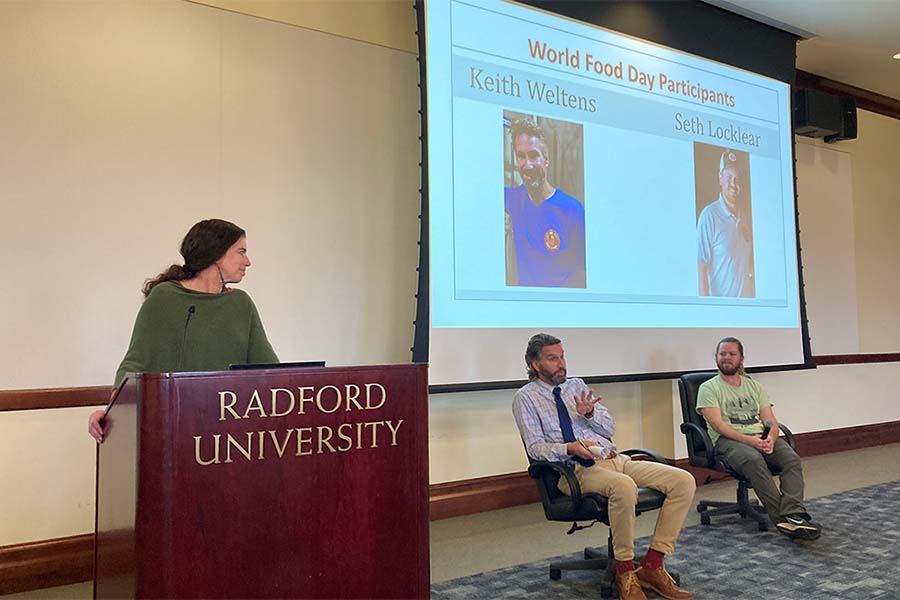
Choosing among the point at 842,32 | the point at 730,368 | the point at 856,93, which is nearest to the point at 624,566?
the point at 730,368

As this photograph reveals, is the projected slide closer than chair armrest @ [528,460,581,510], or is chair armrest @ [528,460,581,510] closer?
chair armrest @ [528,460,581,510]

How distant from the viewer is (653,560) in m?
2.94

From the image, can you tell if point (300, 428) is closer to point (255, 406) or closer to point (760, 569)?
point (255, 406)

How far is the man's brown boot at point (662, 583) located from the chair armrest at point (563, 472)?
1.29ft

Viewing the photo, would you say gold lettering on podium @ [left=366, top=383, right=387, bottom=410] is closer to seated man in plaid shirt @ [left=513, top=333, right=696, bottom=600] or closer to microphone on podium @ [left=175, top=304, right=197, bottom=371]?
microphone on podium @ [left=175, top=304, right=197, bottom=371]

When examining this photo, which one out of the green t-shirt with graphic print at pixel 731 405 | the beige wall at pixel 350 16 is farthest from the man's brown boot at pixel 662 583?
the beige wall at pixel 350 16

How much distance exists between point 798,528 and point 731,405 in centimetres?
75

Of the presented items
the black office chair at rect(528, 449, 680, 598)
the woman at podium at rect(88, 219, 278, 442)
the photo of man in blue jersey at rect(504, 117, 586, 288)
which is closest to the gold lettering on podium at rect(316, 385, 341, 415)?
the woman at podium at rect(88, 219, 278, 442)

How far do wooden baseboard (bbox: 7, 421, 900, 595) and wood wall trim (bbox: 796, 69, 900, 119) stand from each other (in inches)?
122

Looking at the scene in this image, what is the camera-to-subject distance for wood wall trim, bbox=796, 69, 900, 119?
6449 millimetres

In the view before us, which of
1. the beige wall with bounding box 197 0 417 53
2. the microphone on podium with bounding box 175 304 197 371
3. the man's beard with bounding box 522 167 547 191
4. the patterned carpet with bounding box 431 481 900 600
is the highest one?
the beige wall with bounding box 197 0 417 53

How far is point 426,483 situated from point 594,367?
2867 millimetres

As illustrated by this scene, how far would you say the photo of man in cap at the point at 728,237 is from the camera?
4.90 metres

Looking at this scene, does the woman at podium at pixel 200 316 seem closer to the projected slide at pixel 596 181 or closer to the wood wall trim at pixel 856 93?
the projected slide at pixel 596 181
